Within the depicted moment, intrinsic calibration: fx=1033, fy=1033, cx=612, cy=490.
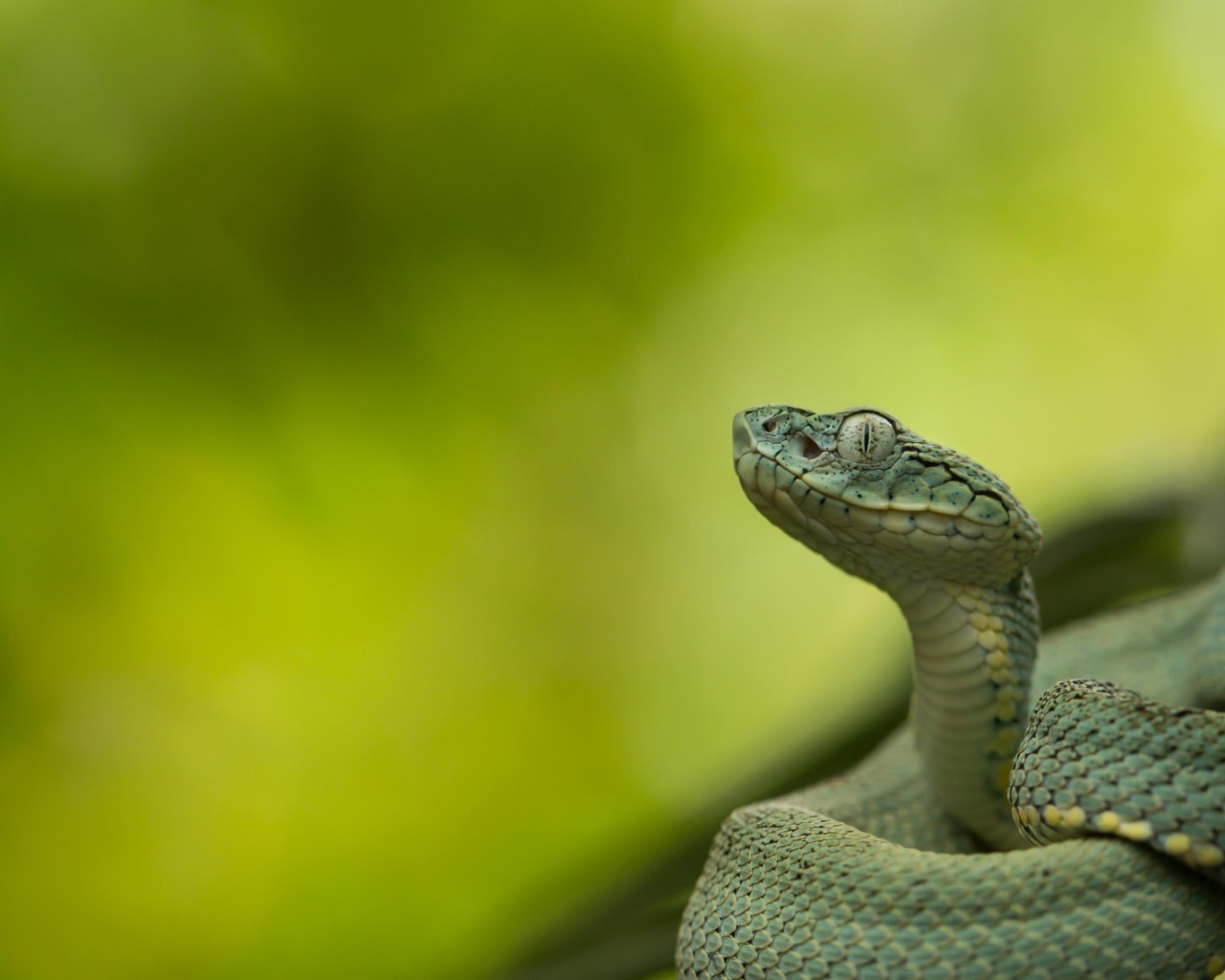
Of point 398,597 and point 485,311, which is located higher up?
point 485,311

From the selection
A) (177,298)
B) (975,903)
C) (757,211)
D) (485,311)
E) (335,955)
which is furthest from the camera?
(757,211)

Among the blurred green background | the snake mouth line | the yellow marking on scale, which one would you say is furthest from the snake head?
the blurred green background

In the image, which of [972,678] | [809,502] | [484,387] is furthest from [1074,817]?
[484,387]

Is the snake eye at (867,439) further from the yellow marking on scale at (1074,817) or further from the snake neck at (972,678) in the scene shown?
the yellow marking on scale at (1074,817)

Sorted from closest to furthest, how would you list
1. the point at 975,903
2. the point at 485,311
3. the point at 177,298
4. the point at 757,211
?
the point at 975,903, the point at 177,298, the point at 485,311, the point at 757,211

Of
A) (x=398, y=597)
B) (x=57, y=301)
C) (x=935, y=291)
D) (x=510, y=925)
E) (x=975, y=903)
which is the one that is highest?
(x=57, y=301)

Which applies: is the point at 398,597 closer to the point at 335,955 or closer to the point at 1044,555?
the point at 335,955

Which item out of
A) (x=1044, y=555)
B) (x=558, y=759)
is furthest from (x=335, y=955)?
(x=1044, y=555)

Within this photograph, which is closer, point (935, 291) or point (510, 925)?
point (510, 925)
